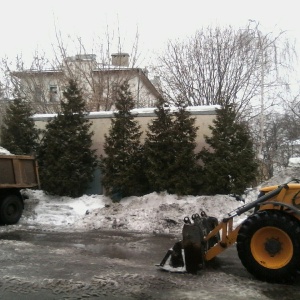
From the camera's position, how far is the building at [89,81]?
81.5 feet

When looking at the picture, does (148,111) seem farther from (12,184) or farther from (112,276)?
(112,276)

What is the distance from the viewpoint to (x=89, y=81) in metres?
25.4

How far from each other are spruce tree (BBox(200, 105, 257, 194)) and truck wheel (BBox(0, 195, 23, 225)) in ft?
18.6

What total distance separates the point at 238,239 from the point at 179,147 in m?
7.25

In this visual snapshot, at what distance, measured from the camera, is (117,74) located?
25.2 m

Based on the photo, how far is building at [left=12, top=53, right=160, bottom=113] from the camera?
24.8 metres

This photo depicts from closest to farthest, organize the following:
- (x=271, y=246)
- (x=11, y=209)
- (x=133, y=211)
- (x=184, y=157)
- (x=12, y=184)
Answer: (x=271, y=246) < (x=12, y=184) < (x=11, y=209) < (x=133, y=211) < (x=184, y=157)

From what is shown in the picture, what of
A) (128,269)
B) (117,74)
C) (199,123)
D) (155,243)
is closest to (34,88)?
(117,74)

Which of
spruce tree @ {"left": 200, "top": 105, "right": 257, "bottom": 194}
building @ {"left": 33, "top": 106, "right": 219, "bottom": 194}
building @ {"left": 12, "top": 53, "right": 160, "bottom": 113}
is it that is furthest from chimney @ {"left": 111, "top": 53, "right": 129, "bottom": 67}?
spruce tree @ {"left": 200, "top": 105, "right": 257, "bottom": 194}

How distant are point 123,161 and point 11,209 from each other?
3763mm

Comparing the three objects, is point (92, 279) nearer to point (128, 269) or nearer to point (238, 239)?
point (128, 269)

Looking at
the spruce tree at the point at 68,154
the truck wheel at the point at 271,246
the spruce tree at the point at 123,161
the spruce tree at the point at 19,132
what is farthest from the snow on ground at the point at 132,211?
the truck wheel at the point at 271,246

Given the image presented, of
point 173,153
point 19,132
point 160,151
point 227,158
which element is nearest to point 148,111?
point 160,151

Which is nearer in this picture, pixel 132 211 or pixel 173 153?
pixel 132 211
